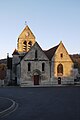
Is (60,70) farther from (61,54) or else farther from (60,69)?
(61,54)

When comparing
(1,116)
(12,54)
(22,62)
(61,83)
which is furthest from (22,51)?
(1,116)

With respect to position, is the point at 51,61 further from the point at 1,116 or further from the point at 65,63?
the point at 1,116

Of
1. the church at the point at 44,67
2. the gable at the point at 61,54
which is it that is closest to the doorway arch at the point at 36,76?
the church at the point at 44,67

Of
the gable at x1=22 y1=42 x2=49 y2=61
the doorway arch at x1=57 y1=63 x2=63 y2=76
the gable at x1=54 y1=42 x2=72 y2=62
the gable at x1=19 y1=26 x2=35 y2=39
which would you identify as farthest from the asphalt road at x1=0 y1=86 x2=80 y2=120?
the gable at x1=19 y1=26 x2=35 y2=39

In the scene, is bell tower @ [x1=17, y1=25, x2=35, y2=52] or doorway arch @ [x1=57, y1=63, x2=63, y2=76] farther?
bell tower @ [x1=17, y1=25, x2=35, y2=52]

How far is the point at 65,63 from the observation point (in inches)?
2197

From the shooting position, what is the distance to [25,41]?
61562mm

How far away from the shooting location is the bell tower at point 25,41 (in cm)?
6109

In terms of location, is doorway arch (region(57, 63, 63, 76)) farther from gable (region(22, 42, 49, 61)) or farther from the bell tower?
the bell tower

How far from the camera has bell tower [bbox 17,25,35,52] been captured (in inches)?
2405

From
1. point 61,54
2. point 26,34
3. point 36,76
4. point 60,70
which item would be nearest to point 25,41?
point 26,34

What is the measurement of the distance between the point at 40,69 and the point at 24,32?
533 inches

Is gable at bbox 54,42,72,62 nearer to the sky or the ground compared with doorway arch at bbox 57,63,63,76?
nearer to the sky

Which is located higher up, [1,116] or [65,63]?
[65,63]
